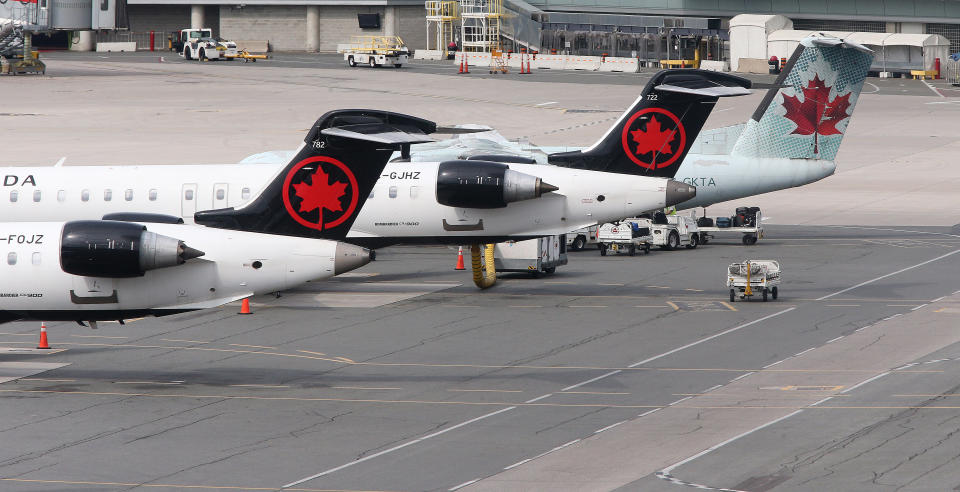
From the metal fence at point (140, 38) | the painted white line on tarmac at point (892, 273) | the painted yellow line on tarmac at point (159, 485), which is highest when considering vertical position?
the metal fence at point (140, 38)

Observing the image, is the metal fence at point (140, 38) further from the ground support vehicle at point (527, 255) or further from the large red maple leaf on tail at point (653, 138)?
the large red maple leaf on tail at point (653, 138)

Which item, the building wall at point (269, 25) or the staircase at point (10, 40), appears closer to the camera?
the staircase at point (10, 40)

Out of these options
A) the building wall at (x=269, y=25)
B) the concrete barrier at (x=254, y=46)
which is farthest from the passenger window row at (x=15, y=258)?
the building wall at (x=269, y=25)

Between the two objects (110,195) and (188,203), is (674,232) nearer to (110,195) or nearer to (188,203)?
(188,203)

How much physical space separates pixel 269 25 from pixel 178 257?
125 metres

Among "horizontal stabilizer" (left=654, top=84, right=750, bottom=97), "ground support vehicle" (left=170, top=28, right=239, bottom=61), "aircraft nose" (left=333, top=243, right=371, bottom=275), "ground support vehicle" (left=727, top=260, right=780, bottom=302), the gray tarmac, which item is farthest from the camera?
"ground support vehicle" (left=170, top=28, right=239, bottom=61)

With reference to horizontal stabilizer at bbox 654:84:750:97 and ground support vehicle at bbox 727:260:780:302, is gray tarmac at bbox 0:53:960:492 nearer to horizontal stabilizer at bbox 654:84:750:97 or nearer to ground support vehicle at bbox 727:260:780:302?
ground support vehicle at bbox 727:260:780:302

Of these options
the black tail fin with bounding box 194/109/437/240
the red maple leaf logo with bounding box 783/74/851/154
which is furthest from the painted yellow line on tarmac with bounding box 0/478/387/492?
the red maple leaf logo with bounding box 783/74/851/154

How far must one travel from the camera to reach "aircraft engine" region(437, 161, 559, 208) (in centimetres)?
4119

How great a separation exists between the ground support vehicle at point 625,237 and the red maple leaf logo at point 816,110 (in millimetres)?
7512

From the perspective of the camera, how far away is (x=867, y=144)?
8144cm

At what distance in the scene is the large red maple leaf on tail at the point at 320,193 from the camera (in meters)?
31.2

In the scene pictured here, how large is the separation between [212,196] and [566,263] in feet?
42.7

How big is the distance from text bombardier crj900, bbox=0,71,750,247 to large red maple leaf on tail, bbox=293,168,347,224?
8671mm
